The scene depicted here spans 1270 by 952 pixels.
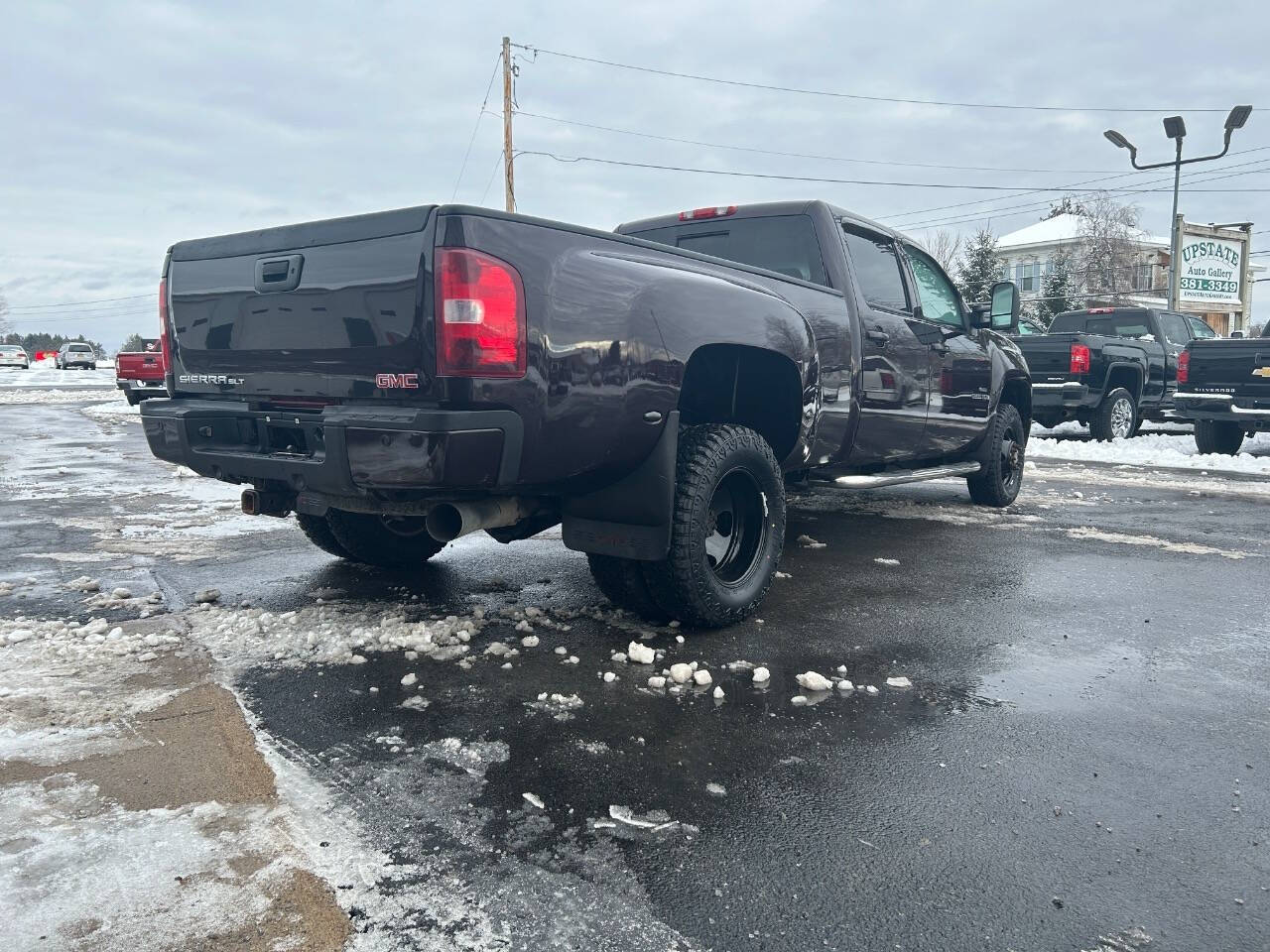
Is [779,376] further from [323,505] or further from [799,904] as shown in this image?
[799,904]

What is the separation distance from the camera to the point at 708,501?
4145 millimetres

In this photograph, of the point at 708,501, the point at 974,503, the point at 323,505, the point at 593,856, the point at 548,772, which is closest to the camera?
the point at 593,856

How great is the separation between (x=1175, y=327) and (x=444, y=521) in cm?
1569

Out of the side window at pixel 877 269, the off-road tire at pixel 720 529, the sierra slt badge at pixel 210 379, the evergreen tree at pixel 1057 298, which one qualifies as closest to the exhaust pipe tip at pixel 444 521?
the off-road tire at pixel 720 529

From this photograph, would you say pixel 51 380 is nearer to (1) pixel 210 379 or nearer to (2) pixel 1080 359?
(2) pixel 1080 359

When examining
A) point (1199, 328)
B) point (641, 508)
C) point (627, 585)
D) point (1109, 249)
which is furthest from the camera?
point (1109, 249)

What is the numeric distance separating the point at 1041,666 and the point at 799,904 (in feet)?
7.08

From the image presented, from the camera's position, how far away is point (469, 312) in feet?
10.7

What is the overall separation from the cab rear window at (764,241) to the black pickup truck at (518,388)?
3 centimetres

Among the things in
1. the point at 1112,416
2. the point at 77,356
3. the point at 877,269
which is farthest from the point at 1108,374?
the point at 77,356

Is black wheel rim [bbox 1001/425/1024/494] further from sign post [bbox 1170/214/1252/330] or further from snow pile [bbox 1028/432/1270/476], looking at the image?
sign post [bbox 1170/214/1252/330]

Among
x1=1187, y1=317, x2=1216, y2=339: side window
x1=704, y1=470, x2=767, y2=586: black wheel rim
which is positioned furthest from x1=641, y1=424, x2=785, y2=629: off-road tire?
x1=1187, y1=317, x2=1216, y2=339: side window

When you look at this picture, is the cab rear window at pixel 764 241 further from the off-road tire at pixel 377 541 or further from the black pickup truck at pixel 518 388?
the off-road tire at pixel 377 541

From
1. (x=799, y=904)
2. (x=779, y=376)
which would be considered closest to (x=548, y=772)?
(x=799, y=904)
